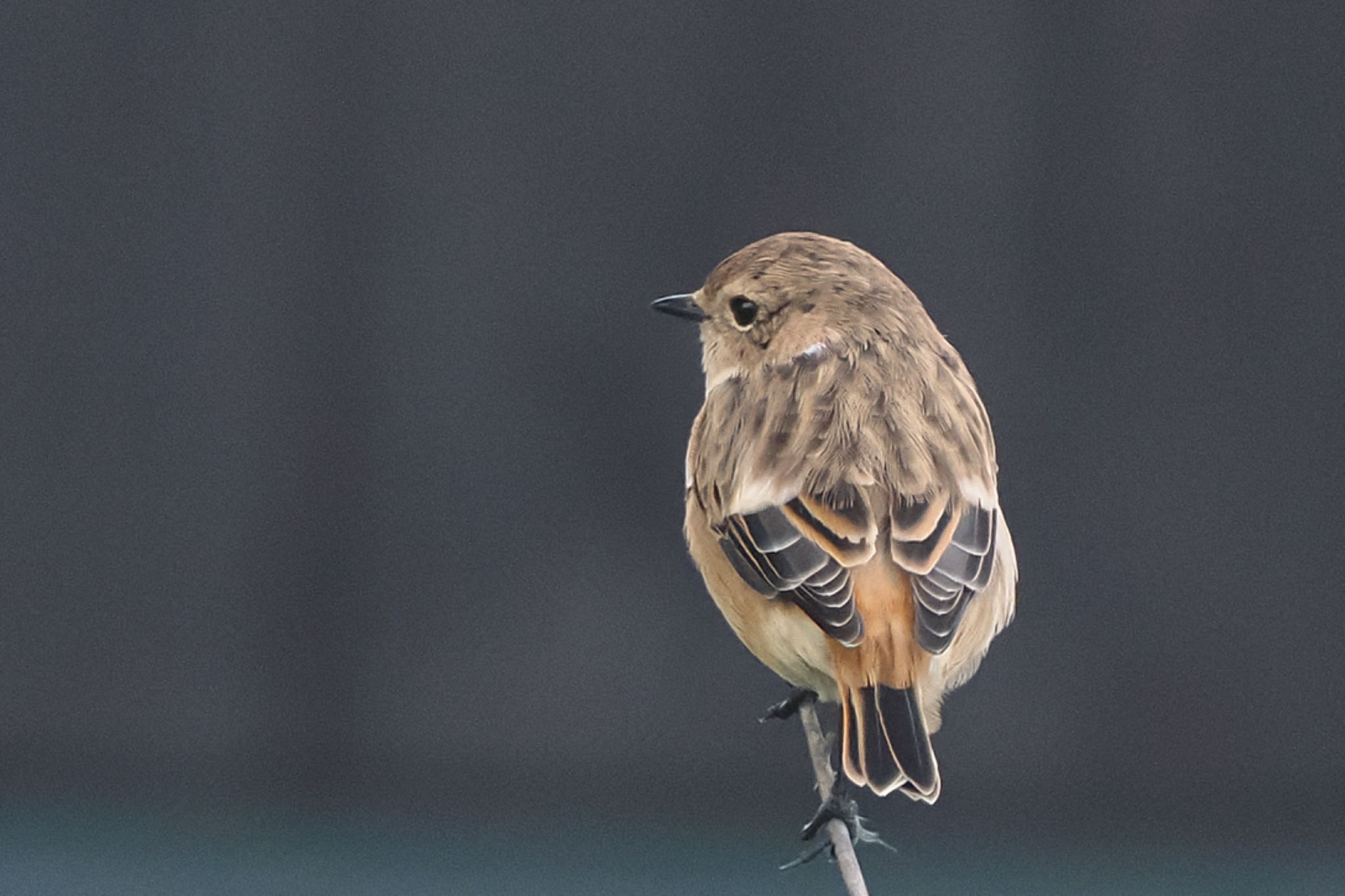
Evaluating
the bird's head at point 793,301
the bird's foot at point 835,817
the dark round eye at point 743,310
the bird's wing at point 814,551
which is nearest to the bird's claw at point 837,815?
the bird's foot at point 835,817

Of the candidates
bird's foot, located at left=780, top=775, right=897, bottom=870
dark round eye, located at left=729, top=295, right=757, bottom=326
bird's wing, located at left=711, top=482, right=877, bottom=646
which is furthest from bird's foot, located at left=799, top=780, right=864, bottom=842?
dark round eye, located at left=729, top=295, right=757, bottom=326

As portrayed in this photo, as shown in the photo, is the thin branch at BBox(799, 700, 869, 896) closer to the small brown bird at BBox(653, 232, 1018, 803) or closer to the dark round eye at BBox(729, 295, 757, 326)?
the small brown bird at BBox(653, 232, 1018, 803)

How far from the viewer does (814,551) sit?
2.97 metres

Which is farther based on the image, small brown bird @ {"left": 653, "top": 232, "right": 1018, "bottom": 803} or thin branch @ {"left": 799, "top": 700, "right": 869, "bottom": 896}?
small brown bird @ {"left": 653, "top": 232, "right": 1018, "bottom": 803}

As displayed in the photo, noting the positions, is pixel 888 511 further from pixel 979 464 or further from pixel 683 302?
pixel 683 302

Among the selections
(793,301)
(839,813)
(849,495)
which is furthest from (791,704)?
(793,301)

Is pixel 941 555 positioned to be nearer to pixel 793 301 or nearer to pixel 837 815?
pixel 837 815

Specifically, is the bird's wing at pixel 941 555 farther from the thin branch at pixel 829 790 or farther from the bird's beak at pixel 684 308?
the bird's beak at pixel 684 308

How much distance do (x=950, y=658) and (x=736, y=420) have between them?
71 centimetres

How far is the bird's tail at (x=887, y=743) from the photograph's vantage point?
107 inches

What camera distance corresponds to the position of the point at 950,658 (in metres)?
3.15

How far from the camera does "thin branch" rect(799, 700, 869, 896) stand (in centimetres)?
240

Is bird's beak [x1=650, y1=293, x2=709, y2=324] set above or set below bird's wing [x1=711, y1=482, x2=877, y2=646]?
above

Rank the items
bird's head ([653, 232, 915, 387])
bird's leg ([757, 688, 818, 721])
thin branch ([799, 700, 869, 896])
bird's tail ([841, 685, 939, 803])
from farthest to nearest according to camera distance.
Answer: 1. bird's head ([653, 232, 915, 387])
2. bird's leg ([757, 688, 818, 721])
3. bird's tail ([841, 685, 939, 803])
4. thin branch ([799, 700, 869, 896])
